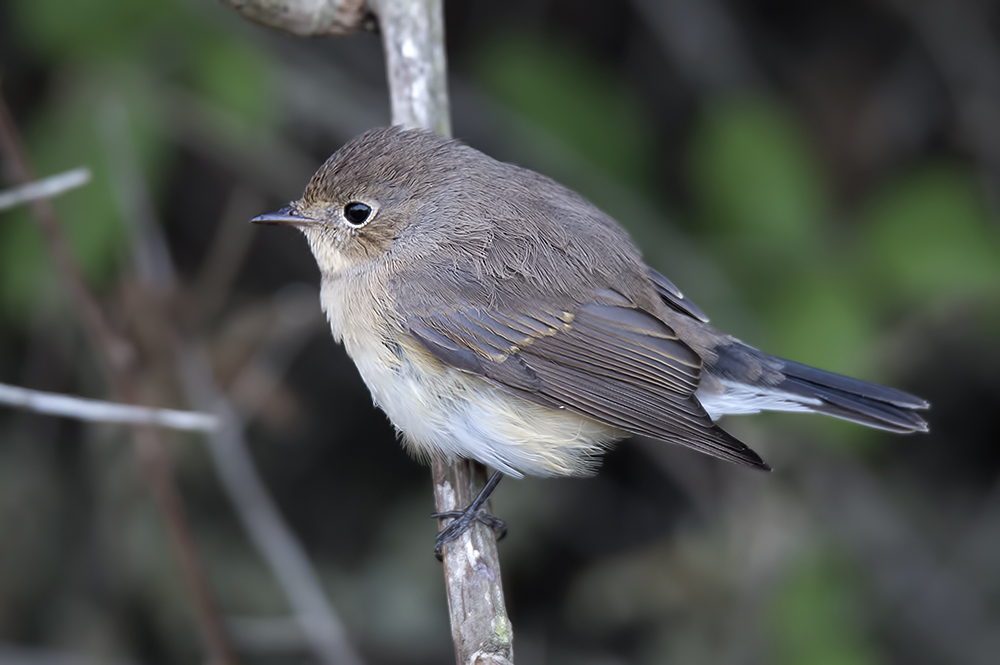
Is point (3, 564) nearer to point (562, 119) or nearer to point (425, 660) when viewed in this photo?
point (425, 660)

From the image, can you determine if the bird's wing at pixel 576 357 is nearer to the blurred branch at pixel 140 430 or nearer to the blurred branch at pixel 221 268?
the blurred branch at pixel 140 430

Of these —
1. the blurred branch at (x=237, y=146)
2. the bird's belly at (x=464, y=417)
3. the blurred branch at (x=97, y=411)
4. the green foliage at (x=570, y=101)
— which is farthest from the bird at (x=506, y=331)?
the green foliage at (x=570, y=101)

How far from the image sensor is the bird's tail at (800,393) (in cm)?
307

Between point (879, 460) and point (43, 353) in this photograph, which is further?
point (879, 460)

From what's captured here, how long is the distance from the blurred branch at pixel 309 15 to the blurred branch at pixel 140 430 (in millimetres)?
820

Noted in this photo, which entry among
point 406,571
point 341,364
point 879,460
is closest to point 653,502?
point 879,460

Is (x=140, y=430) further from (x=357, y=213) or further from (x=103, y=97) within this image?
(x=103, y=97)

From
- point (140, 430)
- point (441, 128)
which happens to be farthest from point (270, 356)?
point (441, 128)

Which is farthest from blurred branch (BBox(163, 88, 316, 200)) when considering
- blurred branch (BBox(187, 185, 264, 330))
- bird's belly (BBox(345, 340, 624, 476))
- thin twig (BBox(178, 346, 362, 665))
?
bird's belly (BBox(345, 340, 624, 476))

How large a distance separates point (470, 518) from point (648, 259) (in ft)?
5.70

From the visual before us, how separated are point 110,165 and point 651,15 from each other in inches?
104

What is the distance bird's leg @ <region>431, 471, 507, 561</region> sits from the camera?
8.98ft

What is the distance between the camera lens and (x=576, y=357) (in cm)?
301

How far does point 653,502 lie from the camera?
4.66 meters
